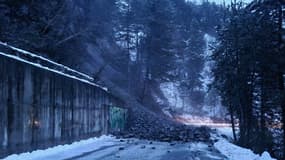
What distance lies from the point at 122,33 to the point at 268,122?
52.8 m

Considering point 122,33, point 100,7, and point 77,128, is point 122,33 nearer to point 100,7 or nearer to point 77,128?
point 100,7

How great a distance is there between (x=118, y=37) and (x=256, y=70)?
48284mm

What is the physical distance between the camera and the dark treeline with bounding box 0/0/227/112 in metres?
31.5

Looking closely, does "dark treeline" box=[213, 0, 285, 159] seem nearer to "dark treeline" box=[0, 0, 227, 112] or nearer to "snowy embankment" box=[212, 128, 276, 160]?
"snowy embankment" box=[212, 128, 276, 160]

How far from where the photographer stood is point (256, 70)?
Result: 31500 millimetres

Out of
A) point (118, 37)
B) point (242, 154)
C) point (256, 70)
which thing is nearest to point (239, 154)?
point (242, 154)

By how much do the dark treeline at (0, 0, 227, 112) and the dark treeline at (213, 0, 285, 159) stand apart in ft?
18.1

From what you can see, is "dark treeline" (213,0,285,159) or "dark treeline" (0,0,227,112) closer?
"dark treeline" (213,0,285,159)

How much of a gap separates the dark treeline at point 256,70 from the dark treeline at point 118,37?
552 centimetres

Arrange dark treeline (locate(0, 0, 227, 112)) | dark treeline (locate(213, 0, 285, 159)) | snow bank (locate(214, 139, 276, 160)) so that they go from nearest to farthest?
snow bank (locate(214, 139, 276, 160)) < dark treeline (locate(213, 0, 285, 159)) < dark treeline (locate(0, 0, 227, 112))

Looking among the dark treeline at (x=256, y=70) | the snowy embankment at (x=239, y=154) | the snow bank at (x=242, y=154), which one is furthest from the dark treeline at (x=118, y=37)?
the snow bank at (x=242, y=154)

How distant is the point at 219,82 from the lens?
41.7 m

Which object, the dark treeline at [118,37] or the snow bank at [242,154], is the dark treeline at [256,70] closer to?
the snow bank at [242,154]

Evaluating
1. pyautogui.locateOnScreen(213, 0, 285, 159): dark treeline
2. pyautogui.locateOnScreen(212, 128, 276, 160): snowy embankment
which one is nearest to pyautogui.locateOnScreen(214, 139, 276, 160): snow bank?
pyautogui.locateOnScreen(212, 128, 276, 160): snowy embankment
